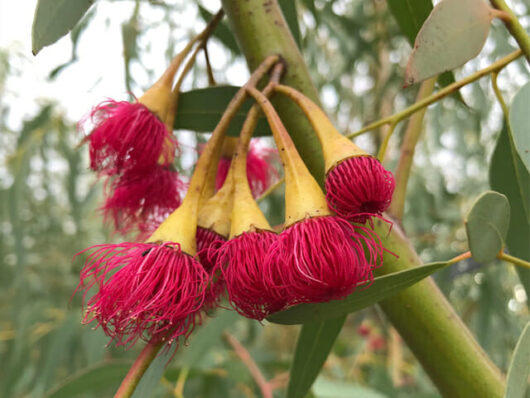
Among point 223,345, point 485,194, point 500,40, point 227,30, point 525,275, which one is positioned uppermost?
point 227,30

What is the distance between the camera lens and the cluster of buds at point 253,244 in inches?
18.5

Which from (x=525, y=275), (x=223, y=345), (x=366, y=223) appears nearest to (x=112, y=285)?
(x=366, y=223)

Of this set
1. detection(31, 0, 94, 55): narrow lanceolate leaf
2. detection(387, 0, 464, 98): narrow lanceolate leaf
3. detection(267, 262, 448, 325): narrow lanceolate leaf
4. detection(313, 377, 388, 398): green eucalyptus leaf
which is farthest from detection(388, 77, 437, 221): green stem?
detection(313, 377, 388, 398): green eucalyptus leaf

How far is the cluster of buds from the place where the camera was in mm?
469

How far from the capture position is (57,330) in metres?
1.60

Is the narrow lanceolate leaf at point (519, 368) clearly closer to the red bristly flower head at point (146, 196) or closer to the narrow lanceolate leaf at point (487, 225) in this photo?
the narrow lanceolate leaf at point (487, 225)

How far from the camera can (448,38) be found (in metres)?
0.44

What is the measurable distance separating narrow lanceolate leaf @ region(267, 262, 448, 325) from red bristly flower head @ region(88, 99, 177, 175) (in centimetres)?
27

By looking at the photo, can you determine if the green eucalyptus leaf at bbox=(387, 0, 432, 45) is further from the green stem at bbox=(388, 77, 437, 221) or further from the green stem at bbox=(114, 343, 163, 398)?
the green stem at bbox=(114, 343, 163, 398)

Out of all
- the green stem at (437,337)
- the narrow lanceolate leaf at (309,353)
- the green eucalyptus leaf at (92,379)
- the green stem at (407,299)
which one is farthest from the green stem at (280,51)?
the green eucalyptus leaf at (92,379)

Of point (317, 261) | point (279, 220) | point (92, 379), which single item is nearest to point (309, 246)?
point (317, 261)

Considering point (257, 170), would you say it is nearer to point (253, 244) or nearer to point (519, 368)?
point (253, 244)

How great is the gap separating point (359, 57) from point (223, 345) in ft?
3.75

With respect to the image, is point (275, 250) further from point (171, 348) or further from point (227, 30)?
point (227, 30)
